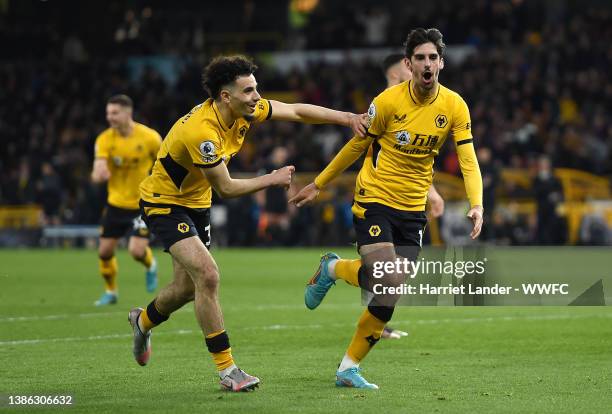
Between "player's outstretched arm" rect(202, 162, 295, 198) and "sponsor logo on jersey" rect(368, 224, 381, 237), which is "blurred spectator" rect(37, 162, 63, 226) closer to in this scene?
"sponsor logo on jersey" rect(368, 224, 381, 237)

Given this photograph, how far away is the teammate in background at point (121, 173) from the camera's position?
14.7 meters

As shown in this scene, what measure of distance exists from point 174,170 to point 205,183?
27cm

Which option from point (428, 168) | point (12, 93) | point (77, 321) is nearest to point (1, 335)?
point (77, 321)

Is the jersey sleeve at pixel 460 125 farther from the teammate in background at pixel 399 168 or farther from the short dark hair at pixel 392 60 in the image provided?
the short dark hair at pixel 392 60

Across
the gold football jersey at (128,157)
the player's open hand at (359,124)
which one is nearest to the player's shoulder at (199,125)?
the player's open hand at (359,124)

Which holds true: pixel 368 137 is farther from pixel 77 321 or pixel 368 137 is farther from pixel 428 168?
pixel 77 321

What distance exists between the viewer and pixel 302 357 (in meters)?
9.83

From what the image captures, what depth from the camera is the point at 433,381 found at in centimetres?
843

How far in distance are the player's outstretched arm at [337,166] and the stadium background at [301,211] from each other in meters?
1.31

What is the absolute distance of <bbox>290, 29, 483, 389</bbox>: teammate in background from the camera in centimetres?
838

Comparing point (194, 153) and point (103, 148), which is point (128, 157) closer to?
point (103, 148)

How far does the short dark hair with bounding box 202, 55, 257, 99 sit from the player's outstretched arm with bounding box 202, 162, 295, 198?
56 centimetres

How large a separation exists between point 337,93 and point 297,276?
44.7 feet

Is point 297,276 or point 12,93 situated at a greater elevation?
point 12,93
